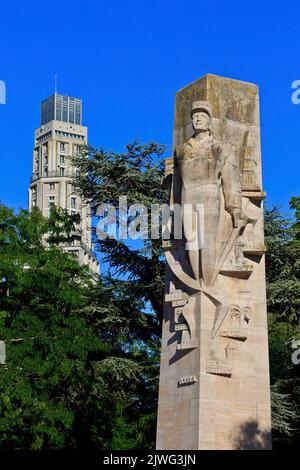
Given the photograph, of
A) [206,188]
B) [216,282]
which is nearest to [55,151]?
[206,188]

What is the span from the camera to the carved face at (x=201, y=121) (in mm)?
24422

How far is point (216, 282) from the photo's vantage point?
2372cm

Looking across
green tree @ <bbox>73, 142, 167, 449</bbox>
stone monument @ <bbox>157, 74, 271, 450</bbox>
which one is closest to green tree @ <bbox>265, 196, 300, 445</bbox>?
green tree @ <bbox>73, 142, 167, 449</bbox>

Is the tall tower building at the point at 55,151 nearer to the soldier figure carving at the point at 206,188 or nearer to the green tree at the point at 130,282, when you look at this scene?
the green tree at the point at 130,282

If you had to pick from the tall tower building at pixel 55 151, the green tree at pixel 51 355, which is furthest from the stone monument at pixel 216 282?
the tall tower building at pixel 55 151

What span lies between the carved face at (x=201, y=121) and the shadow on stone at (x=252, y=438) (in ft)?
22.0

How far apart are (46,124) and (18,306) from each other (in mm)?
112310
